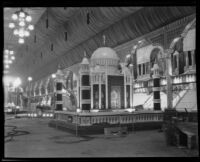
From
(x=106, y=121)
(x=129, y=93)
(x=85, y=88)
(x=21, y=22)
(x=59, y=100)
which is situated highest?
(x=21, y=22)

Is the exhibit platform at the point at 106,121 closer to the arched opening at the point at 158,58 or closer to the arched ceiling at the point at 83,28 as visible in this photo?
the arched opening at the point at 158,58

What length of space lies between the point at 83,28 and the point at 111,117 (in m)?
8.81

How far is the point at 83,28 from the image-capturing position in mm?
16703

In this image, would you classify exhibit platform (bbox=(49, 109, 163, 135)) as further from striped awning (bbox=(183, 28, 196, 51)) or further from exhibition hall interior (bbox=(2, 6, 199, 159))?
striped awning (bbox=(183, 28, 196, 51))

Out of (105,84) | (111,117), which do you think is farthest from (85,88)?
(111,117)

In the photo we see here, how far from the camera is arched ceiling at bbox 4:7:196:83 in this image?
1177 cm

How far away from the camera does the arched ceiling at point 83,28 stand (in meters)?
11.8

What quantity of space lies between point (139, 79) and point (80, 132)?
4919 millimetres

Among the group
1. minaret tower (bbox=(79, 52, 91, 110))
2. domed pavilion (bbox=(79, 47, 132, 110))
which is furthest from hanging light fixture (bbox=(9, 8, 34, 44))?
minaret tower (bbox=(79, 52, 91, 110))

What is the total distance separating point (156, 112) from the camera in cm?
1067

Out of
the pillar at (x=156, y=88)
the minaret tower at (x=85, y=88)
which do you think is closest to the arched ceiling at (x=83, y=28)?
the pillar at (x=156, y=88)

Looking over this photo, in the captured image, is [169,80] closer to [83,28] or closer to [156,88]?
[156,88]
